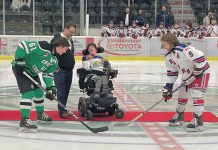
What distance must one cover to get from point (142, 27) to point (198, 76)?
9736 millimetres

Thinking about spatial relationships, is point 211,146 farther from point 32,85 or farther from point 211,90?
point 211,90

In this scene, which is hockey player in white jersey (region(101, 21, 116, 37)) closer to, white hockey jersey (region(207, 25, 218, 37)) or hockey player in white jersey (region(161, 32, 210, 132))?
white hockey jersey (region(207, 25, 218, 37))

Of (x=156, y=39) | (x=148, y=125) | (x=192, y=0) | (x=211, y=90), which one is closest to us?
(x=148, y=125)

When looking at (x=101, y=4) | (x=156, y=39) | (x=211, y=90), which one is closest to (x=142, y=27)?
(x=156, y=39)

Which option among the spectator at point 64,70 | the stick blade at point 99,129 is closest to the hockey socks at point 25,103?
the stick blade at point 99,129

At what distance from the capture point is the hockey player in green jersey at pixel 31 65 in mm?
4757

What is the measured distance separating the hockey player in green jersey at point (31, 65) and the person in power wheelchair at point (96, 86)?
0.67 meters

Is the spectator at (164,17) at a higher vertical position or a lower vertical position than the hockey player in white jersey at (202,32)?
higher

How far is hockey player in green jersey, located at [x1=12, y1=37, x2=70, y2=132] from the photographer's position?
4757mm

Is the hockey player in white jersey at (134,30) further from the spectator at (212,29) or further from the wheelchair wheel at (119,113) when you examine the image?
the wheelchair wheel at (119,113)

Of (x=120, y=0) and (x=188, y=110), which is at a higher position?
(x=120, y=0)

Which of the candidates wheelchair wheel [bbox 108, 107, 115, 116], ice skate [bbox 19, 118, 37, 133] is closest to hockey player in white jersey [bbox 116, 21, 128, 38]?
wheelchair wheel [bbox 108, 107, 115, 116]

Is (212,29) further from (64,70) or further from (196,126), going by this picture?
(196,126)

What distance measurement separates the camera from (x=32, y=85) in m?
4.89
